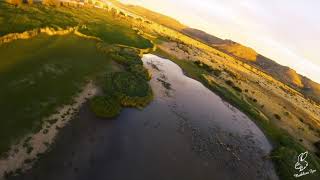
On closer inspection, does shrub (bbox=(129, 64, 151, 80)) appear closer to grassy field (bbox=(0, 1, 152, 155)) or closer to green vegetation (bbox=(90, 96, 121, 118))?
grassy field (bbox=(0, 1, 152, 155))

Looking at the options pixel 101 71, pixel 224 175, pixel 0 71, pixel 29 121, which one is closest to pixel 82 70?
pixel 101 71

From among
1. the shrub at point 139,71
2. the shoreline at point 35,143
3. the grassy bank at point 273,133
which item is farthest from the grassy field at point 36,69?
the grassy bank at point 273,133

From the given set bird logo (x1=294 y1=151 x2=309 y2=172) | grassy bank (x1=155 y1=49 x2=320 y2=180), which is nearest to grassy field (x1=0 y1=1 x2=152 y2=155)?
grassy bank (x1=155 y1=49 x2=320 y2=180)

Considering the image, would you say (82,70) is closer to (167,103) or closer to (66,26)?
(167,103)

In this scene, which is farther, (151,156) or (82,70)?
(82,70)

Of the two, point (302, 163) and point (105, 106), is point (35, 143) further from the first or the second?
point (302, 163)

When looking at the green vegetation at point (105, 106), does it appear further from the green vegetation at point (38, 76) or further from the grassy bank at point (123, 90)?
the green vegetation at point (38, 76)

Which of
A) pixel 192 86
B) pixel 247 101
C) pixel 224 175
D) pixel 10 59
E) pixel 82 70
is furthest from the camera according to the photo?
pixel 247 101

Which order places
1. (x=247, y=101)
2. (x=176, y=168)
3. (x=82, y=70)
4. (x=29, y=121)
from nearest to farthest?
1. (x=29, y=121)
2. (x=176, y=168)
3. (x=82, y=70)
4. (x=247, y=101)
